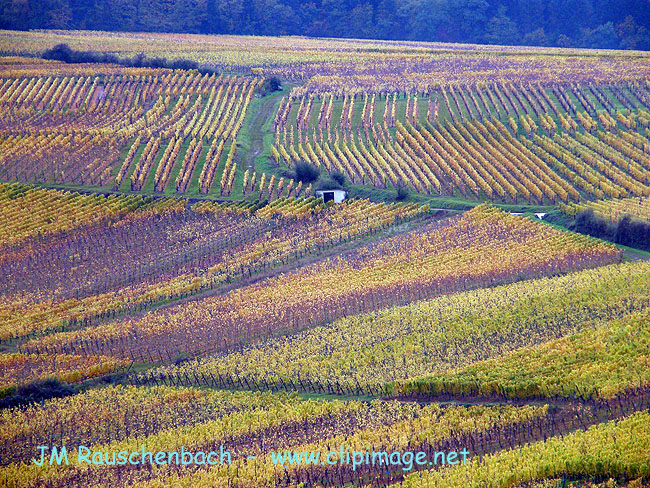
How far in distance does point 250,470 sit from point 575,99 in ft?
205

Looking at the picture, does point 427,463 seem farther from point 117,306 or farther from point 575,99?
point 575,99

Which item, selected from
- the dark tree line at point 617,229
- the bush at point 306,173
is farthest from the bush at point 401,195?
the dark tree line at point 617,229

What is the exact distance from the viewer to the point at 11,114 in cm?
8269

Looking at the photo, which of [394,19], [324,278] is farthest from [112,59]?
[324,278]

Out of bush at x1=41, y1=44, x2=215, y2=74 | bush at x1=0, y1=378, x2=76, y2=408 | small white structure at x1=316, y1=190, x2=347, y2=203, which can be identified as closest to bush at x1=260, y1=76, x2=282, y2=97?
bush at x1=41, y1=44, x2=215, y2=74

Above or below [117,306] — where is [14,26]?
above

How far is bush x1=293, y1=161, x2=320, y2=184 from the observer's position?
6456cm

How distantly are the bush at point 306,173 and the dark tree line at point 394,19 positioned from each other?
8161cm

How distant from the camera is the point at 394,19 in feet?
480

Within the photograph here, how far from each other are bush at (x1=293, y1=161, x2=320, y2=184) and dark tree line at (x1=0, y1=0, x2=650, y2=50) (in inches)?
3213

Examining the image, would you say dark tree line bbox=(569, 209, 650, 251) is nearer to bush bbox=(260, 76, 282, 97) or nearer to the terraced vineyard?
the terraced vineyard

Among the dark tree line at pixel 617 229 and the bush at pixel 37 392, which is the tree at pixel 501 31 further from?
the bush at pixel 37 392

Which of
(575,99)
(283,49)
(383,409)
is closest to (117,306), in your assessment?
(383,409)

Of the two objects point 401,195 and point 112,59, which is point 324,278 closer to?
point 401,195
